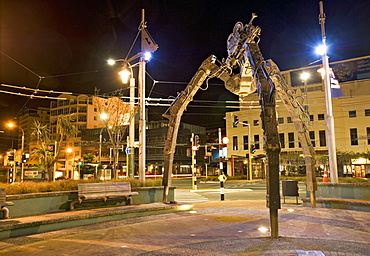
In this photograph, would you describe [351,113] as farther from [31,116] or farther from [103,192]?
[31,116]

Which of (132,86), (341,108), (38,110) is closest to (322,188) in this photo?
(132,86)

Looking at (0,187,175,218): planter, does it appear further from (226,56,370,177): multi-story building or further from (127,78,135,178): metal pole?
(226,56,370,177): multi-story building

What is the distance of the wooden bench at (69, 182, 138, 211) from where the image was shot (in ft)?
33.8

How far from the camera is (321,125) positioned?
4509cm

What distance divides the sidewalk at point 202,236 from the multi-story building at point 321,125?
27.3 metres

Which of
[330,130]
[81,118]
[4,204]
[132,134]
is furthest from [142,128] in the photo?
[81,118]

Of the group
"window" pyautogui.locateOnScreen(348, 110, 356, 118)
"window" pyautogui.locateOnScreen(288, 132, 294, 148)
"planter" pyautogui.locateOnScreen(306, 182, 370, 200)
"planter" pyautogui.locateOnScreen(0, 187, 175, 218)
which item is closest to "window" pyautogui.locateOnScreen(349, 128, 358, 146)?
"window" pyautogui.locateOnScreen(348, 110, 356, 118)

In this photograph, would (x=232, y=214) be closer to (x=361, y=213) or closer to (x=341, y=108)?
(x=361, y=213)

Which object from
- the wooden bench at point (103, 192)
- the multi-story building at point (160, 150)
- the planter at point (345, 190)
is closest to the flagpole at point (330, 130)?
the planter at point (345, 190)

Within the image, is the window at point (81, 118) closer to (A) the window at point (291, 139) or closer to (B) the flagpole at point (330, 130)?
(A) the window at point (291, 139)

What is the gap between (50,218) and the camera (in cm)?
837

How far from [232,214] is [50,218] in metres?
5.84

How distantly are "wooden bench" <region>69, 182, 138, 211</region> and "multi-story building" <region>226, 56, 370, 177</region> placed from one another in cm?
2668

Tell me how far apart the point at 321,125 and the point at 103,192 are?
1619 inches
